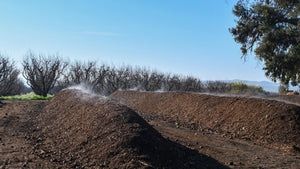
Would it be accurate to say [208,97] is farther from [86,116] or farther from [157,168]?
[157,168]

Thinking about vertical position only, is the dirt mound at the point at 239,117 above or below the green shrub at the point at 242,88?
below

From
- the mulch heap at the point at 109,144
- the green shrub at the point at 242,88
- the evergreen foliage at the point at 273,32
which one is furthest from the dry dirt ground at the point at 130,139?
the green shrub at the point at 242,88

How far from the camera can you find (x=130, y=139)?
537 cm

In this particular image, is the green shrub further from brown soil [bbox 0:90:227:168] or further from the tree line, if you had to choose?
brown soil [bbox 0:90:227:168]

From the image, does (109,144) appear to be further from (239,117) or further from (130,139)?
(239,117)

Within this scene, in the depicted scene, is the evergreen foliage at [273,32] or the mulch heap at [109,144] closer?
the mulch heap at [109,144]

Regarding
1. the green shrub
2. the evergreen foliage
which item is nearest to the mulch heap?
the evergreen foliage

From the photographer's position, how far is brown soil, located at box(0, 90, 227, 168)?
5.01 m

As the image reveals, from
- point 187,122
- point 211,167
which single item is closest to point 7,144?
point 211,167

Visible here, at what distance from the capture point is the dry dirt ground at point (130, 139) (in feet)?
17.0

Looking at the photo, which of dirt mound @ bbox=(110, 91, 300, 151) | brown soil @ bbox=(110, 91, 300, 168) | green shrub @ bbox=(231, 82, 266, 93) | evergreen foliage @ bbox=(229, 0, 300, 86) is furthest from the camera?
green shrub @ bbox=(231, 82, 266, 93)

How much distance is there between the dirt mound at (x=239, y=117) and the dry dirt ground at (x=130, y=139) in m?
0.03

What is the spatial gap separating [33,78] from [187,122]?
17.7 meters

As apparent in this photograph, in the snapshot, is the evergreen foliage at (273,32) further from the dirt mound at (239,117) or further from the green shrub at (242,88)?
the green shrub at (242,88)
